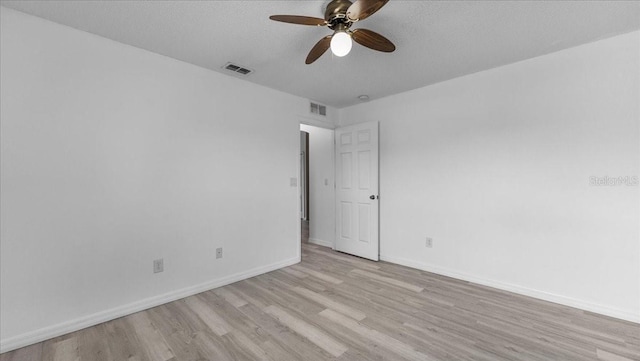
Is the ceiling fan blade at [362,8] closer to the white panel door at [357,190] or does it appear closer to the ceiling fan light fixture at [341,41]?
the ceiling fan light fixture at [341,41]

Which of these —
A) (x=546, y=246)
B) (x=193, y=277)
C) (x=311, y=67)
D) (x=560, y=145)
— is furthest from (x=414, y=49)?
(x=193, y=277)

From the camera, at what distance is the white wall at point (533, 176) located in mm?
2262

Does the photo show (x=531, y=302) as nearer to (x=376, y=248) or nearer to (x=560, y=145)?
(x=560, y=145)

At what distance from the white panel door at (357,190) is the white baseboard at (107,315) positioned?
160 cm

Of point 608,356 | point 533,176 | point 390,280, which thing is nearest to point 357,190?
point 390,280

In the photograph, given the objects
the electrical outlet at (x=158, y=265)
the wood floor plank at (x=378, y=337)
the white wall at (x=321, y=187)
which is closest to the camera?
the wood floor plank at (x=378, y=337)

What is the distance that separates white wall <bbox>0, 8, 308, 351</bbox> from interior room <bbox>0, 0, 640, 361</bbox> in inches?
0.6

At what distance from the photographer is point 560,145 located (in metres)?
2.51

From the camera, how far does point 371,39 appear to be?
1928 mm

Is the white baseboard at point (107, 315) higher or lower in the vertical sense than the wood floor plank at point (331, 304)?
higher

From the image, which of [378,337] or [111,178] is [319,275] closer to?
[378,337]

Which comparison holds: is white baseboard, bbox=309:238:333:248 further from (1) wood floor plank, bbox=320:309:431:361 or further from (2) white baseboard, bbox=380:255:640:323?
(1) wood floor plank, bbox=320:309:431:361

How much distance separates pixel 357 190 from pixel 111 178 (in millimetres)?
2991

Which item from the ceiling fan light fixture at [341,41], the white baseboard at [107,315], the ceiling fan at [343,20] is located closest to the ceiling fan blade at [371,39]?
the ceiling fan at [343,20]
